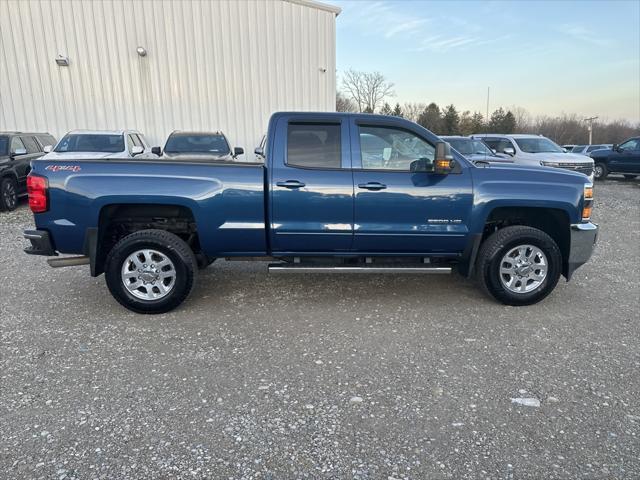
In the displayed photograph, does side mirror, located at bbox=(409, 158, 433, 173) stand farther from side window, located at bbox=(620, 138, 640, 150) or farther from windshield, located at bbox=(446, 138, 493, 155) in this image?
side window, located at bbox=(620, 138, 640, 150)

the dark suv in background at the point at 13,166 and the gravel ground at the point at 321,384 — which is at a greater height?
the dark suv in background at the point at 13,166

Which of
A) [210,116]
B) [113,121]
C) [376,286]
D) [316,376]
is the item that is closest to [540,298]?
[376,286]

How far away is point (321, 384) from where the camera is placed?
9.85 ft

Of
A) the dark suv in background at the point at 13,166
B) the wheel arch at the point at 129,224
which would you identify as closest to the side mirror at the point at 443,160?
the wheel arch at the point at 129,224

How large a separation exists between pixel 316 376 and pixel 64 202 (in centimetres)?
280

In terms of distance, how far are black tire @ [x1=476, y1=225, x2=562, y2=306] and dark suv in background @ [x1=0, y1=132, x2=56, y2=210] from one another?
1011cm

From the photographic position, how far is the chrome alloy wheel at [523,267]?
427 cm

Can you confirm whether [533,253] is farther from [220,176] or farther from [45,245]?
[45,245]

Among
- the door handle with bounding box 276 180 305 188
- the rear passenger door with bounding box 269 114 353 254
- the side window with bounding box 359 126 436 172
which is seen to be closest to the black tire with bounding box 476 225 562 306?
the side window with bounding box 359 126 436 172

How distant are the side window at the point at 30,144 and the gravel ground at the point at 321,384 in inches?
301

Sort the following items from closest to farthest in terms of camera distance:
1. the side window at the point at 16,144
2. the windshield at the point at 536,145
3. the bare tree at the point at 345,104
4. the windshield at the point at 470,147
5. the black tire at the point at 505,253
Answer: the black tire at the point at 505,253 < the side window at the point at 16,144 < the windshield at the point at 470,147 < the windshield at the point at 536,145 < the bare tree at the point at 345,104

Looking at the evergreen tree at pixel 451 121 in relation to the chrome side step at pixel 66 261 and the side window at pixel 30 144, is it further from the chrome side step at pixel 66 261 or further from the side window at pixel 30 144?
the chrome side step at pixel 66 261

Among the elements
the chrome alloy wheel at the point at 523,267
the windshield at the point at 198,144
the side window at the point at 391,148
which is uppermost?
the windshield at the point at 198,144

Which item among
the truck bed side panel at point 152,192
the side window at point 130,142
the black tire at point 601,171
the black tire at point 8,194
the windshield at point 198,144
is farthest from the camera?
the black tire at point 601,171
